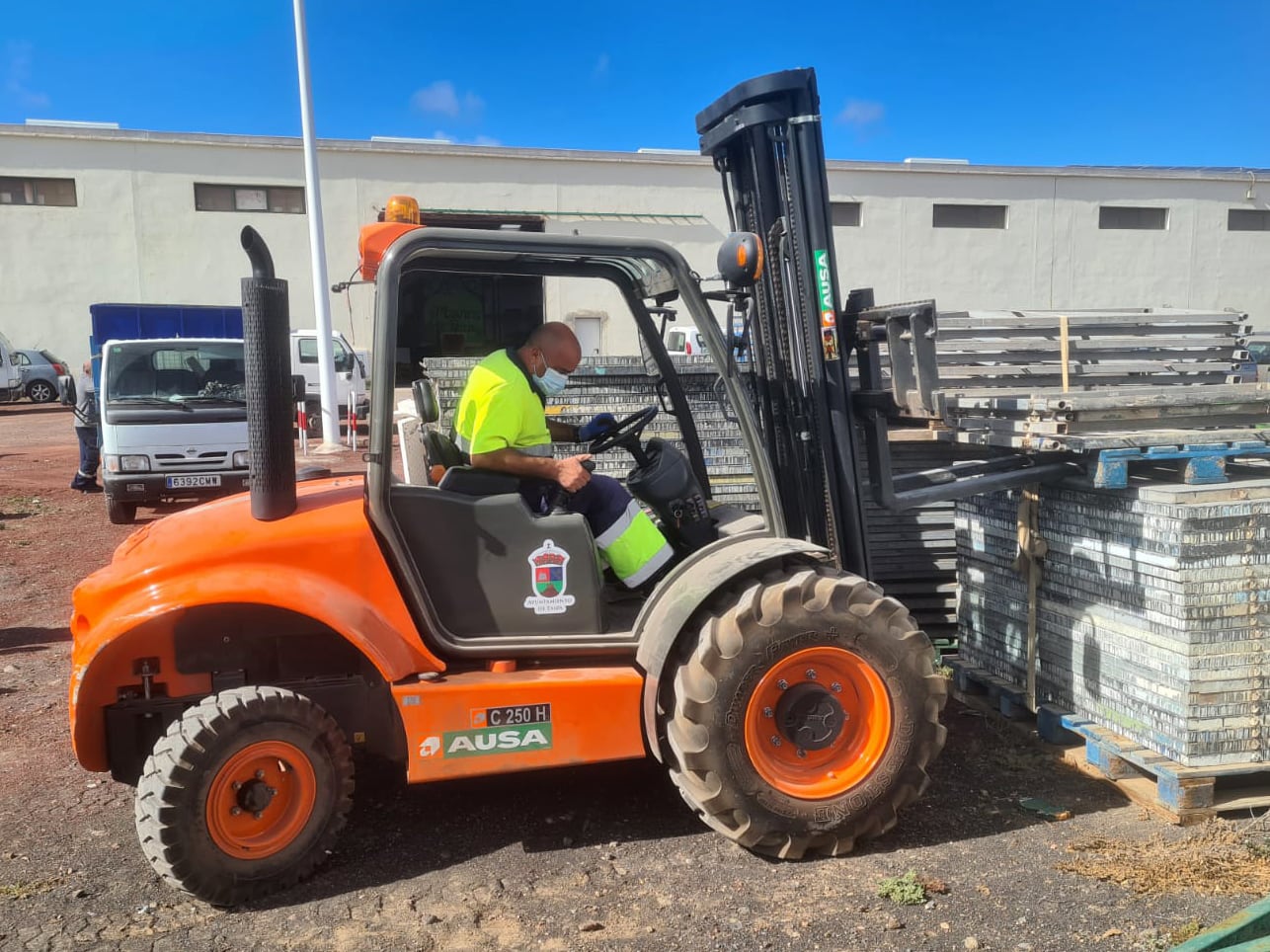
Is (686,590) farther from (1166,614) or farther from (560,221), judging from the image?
(560,221)

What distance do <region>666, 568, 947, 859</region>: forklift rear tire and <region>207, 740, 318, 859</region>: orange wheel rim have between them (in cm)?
134

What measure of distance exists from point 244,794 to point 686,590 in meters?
1.73

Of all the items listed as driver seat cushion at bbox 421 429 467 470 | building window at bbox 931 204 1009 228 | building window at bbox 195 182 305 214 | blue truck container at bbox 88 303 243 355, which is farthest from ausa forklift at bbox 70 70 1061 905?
building window at bbox 931 204 1009 228

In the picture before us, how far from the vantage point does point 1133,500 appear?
4.05 metres

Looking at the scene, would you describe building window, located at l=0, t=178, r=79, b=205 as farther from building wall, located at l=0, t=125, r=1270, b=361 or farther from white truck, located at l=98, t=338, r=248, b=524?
white truck, located at l=98, t=338, r=248, b=524

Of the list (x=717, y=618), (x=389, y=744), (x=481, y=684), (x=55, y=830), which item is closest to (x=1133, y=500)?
(x=717, y=618)

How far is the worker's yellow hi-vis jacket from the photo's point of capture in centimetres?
369

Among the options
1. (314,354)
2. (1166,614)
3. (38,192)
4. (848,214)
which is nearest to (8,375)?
(38,192)

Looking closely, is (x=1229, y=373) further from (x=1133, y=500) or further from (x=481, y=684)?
(x=481, y=684)

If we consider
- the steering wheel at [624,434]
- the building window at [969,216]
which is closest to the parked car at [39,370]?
the building window at [969,216]

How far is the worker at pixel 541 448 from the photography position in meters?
3.69

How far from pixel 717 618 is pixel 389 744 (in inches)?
52.4

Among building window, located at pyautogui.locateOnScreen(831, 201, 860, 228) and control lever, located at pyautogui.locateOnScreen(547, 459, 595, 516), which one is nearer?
control lever, located at pyautogui.locateOnScreen(547, 459, 595, 516)

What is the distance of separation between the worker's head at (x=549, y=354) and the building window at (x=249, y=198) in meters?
24.7
